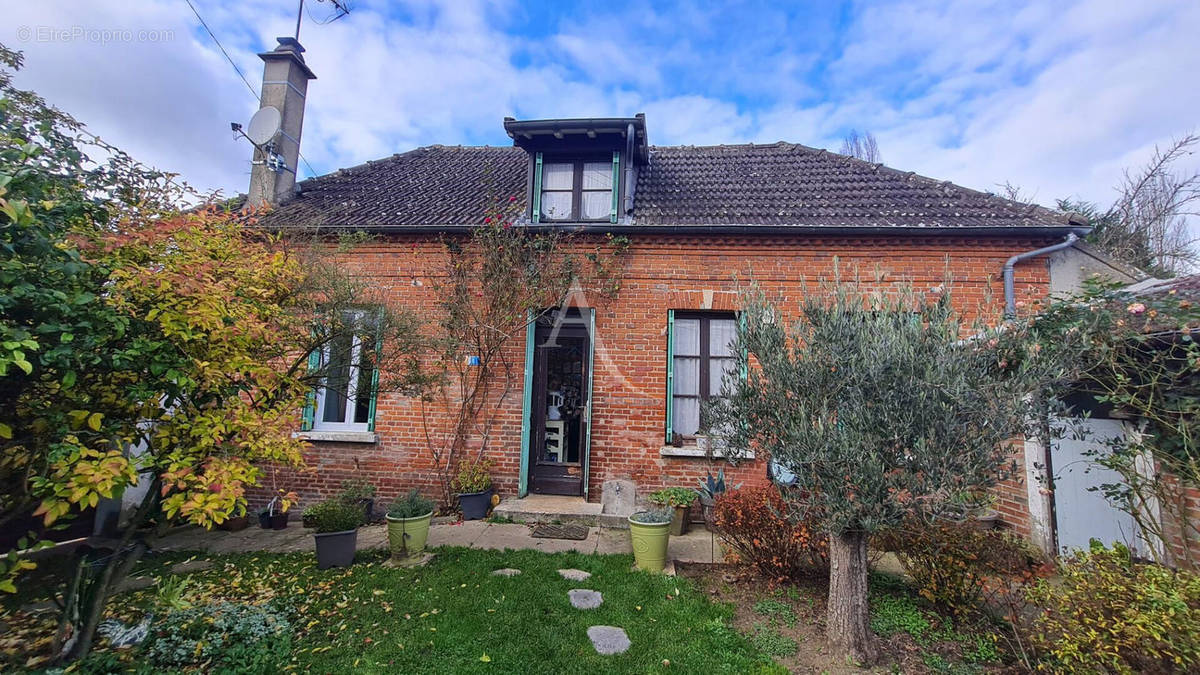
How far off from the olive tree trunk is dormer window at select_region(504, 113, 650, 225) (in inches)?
206

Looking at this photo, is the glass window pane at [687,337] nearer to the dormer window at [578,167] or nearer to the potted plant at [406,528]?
the dormer window at [578,167]

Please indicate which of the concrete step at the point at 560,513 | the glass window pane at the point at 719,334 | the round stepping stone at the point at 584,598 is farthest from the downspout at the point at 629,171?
the round stepping stone at the point at 584,598

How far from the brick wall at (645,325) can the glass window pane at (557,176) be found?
5.09 feet

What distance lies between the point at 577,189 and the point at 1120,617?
7176 millimetres

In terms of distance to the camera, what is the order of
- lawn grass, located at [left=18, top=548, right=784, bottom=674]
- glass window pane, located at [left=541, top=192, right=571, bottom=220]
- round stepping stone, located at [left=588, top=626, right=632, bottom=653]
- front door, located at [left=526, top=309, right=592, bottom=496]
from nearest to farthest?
lawn grass, located at [left=18, top=548, right=784, bottom=674] < round stepping stone, located at [left=588, top=626, right=632, bottom=653] < front door, located at [left=526, top=309, right=592, bottom=496] < glass window pane, located at [left=541, top=192, right=571, bottom=220]

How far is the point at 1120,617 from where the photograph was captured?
277 centimetres

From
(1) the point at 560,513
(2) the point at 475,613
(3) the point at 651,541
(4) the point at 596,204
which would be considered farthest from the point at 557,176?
(2) the point at 475,613

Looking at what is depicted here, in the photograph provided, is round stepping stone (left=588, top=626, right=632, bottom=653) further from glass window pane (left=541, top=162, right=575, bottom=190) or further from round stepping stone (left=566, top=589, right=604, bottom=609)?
glass window pane (left=541, top=162, right=575, bottom=190)

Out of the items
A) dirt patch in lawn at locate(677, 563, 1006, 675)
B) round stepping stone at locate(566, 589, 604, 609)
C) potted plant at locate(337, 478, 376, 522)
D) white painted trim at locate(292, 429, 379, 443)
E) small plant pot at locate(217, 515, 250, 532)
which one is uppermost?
white painted trim at locate(292, 429, 379, 443)

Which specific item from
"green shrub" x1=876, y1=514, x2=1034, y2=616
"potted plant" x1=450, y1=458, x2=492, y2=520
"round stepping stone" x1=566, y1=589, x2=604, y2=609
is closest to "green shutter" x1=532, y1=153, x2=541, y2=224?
"potted plant" x1=450, y1=458, x2=492, y2=520

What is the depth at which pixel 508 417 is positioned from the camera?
7.24 metres

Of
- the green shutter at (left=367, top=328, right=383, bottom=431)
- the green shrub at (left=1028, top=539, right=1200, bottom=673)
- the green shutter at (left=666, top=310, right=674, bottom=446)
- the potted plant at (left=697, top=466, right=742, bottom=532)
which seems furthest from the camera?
the green shutter at (left=666, top=310, right=674, bottom=446)

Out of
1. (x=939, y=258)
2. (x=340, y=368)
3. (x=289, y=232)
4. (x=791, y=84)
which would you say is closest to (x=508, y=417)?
(x=340, y=368)

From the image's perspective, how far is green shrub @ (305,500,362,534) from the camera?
513 cm
